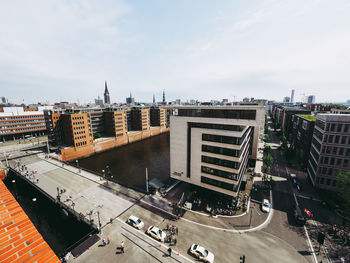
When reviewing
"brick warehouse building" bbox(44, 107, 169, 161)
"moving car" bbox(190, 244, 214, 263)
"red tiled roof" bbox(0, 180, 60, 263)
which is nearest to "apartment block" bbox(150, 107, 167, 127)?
"brick warehouse building" bbox(44, 107, 169, 161)

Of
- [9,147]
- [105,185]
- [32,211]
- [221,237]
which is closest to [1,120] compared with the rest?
[9,147]

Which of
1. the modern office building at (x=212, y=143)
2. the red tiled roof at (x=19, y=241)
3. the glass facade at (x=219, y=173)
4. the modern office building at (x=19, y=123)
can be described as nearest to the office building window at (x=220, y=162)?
the modern office building at (x=212, y=143)

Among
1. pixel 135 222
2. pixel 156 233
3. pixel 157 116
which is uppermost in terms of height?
pixel 157 116

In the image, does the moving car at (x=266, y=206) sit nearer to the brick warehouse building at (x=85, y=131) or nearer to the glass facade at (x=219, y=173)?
the glass facade at (x=219, y=173)

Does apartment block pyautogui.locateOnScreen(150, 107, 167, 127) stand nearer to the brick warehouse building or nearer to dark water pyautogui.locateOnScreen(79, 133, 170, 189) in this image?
the brick warehouse building

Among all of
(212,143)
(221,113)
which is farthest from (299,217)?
(221,113)

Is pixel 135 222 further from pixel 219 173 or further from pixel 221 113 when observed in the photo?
pixel 221 113
